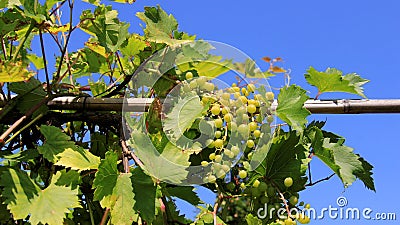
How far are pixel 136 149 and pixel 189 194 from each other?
0.57ft

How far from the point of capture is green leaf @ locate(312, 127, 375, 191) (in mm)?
1262

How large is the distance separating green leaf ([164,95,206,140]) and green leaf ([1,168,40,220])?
296mm

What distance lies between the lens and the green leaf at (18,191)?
106 centimetres

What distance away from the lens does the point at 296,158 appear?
129 centimetres

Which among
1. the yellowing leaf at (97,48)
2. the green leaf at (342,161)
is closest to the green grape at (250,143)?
the green leaf at (342,161)

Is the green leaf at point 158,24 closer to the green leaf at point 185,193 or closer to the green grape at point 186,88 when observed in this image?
the green grape at point 186,88

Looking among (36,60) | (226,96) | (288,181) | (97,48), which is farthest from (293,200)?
(36,60)

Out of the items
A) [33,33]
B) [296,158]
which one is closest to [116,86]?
[33,33]

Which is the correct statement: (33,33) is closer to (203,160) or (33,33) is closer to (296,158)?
(203,160)

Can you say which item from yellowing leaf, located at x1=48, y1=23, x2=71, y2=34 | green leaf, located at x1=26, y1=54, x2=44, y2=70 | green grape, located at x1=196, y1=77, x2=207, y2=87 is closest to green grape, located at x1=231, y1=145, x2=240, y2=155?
green grape, located at x1=196, y1=77, x2=207, y2=87

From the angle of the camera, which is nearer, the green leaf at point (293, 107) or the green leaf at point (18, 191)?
the green leaf at point (18, 191)

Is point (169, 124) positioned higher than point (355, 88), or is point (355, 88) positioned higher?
point (355, 88)

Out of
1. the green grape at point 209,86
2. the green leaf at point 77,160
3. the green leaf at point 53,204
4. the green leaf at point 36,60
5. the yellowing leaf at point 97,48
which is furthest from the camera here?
the green leaf at point 36,60

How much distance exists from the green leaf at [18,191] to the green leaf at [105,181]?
0.40 feet
